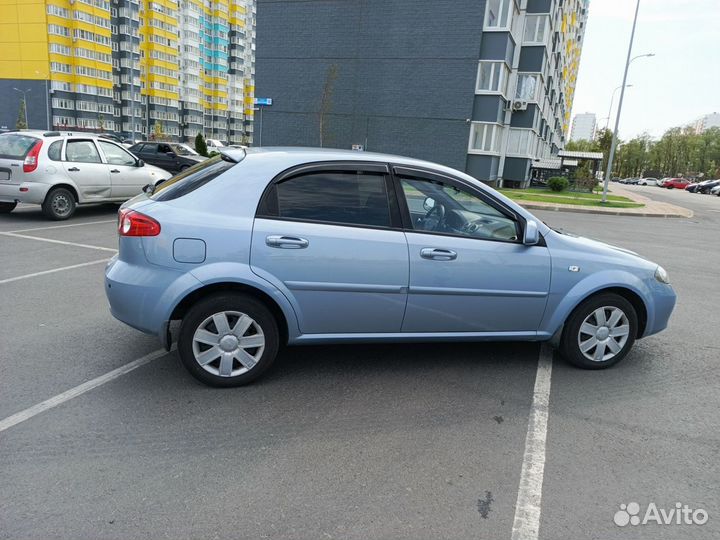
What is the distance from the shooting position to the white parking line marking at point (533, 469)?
2514 millimetres

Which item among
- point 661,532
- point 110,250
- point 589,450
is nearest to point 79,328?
point 110,250

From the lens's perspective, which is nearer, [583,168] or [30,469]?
[30,469]

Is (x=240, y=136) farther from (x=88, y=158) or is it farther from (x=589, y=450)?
(x=589, y=450)

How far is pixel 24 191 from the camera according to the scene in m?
9.95

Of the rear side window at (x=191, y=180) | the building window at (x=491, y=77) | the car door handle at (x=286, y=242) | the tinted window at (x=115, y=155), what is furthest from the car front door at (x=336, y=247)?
the building window at (x=491, y=77)

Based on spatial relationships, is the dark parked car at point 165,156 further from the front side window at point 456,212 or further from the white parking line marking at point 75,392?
the front side window at point 456,212

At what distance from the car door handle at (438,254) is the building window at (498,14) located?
28597 mm

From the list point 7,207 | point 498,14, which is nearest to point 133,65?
point 498,14

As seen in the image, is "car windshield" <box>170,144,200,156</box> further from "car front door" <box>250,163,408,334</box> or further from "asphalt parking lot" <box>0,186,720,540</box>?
"car front door" <box>250,163,408,334</box>

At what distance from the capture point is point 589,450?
10.5ft

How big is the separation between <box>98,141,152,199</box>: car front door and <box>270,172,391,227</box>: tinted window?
28.9 feet

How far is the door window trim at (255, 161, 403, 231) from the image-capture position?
146 inches

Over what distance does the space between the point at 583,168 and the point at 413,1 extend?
18.4 metres

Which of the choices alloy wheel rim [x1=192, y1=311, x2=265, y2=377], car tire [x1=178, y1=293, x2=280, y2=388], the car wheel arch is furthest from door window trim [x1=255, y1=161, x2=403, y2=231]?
alloy wheel rim [x1=192, y1=311, x2=265, y2=377]
